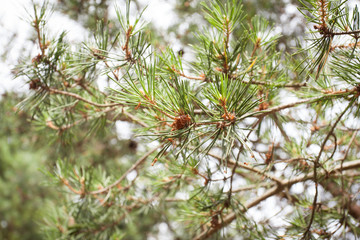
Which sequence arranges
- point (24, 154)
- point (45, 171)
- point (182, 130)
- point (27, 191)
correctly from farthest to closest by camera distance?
point (24, 154) < point (27, 191) < point (45, 171) < point (182, 130)

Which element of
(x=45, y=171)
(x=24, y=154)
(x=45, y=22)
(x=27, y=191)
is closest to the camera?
(x=45, y=22)

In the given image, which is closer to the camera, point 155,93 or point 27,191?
point 155,93

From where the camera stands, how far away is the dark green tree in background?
1.56 ft

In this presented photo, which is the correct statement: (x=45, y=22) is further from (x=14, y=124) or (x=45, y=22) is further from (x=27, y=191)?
(x=27, y=191)

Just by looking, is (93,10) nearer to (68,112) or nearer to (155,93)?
(68,112)

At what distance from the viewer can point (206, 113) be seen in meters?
0.45

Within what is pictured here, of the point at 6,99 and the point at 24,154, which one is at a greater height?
the point at 24,154

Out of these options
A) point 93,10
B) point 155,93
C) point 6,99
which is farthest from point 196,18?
point 155,93

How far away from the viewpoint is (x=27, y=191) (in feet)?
11.7

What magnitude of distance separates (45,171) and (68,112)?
0.20m

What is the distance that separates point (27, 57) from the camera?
2.55ft

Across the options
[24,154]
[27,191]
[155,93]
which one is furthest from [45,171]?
[24,154]

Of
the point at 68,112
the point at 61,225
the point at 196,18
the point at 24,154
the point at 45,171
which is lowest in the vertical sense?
the point at 61,225

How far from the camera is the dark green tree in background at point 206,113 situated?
18.7 inches
